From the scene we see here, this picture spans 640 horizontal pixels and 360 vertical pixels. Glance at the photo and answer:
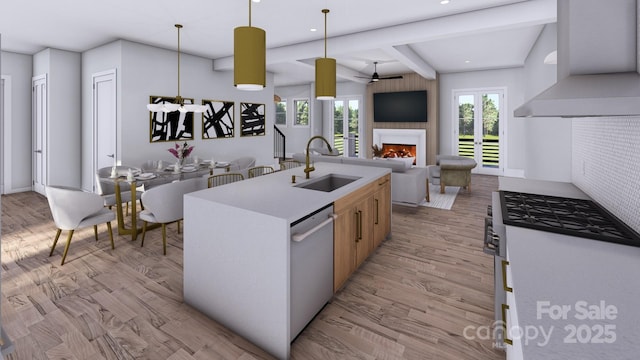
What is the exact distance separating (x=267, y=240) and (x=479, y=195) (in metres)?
5.48

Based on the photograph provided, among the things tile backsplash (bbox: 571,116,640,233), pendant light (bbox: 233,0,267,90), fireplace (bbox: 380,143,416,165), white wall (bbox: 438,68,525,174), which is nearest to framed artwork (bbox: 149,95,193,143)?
pendant light (bbox: 233,0,267,90)

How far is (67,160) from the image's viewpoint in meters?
6.00

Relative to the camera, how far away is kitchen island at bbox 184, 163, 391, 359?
189 cm

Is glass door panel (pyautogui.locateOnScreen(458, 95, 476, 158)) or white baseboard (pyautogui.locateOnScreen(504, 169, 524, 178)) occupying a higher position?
glass door panel (pyautogui.locateOnScreen(458, 95, 476, 158))

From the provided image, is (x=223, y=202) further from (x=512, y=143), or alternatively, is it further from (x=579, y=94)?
(x=512, y=143)

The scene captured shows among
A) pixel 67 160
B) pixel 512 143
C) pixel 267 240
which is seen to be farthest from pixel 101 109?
pixel 512 143

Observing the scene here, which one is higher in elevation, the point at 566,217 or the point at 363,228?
the point at 566,217

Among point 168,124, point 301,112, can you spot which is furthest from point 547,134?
point 301,112

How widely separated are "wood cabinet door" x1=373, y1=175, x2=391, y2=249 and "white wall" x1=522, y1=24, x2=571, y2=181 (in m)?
2.08

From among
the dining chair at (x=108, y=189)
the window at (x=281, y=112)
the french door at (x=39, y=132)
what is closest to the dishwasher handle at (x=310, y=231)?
the dining chair at (x=108, y=189)

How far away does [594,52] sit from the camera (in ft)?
4.97

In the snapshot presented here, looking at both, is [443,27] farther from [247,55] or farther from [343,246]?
[343,246]

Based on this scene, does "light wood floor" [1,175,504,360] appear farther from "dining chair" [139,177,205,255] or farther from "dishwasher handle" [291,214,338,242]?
"dishwasher handle" [291,214,338,242]

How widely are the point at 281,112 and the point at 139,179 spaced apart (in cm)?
837
